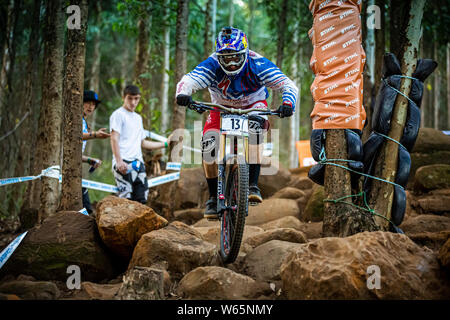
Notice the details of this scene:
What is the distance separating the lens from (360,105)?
406cm

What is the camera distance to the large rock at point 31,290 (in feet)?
10.3

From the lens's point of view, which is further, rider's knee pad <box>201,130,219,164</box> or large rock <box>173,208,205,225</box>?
large rock <box>173,208,205,225</box>

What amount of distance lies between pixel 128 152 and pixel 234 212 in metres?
2.83

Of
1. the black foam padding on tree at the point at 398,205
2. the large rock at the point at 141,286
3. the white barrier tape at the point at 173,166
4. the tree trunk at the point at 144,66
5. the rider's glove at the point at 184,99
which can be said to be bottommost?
the large rock at the point at 141,286

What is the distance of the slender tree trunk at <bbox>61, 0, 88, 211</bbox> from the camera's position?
4746 mm

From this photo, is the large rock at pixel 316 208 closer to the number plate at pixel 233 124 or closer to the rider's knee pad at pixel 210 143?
the rider's knee pad at pixel 210 143

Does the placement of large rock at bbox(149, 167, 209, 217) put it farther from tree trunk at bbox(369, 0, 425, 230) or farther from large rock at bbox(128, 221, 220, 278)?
tree trunk at bbox(369, 0, 425, 230)

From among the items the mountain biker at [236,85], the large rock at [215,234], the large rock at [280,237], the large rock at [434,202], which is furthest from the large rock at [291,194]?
the mountain biker at [236,85]

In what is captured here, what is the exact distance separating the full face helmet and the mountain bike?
0.55 m

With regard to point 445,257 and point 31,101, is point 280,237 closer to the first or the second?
point 445,257

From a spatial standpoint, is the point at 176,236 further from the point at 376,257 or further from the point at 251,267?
the point at 376,257

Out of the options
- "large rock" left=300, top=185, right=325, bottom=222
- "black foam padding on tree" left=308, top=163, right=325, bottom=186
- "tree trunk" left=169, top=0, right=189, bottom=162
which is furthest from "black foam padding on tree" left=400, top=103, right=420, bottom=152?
"tree trunk" left=169, top=0, right=189, bottom=162

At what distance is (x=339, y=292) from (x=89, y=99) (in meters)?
5.19

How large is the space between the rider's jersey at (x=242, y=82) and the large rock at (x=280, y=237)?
1.63 m
